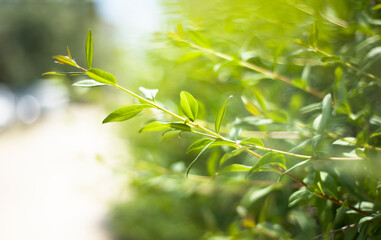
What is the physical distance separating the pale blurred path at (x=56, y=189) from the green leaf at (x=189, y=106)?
0.46 metres

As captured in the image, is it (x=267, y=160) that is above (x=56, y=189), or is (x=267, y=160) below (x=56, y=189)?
above

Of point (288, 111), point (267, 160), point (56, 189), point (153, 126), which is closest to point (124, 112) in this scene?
point (153, 126)

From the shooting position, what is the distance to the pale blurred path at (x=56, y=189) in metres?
1.89

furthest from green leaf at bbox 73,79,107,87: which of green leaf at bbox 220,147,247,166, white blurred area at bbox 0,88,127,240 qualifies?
white blurred area at bbox 0,88,127,240

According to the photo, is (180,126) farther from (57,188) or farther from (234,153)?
(57,188)

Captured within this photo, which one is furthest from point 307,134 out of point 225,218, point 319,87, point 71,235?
point 71,235

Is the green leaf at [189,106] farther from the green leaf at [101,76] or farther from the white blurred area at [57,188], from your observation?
the white blurred area at [57,188]

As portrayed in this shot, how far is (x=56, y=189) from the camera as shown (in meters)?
2.89

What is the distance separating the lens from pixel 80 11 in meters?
7.86

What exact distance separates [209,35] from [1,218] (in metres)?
2.56

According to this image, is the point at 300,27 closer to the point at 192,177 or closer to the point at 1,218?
the point at 192,177

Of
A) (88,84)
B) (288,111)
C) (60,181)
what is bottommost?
(60,181)

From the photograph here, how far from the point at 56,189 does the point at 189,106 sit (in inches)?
116

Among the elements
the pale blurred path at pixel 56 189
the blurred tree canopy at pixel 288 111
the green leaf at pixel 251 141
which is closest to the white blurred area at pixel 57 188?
the pale blurred path at pixel 56 189
